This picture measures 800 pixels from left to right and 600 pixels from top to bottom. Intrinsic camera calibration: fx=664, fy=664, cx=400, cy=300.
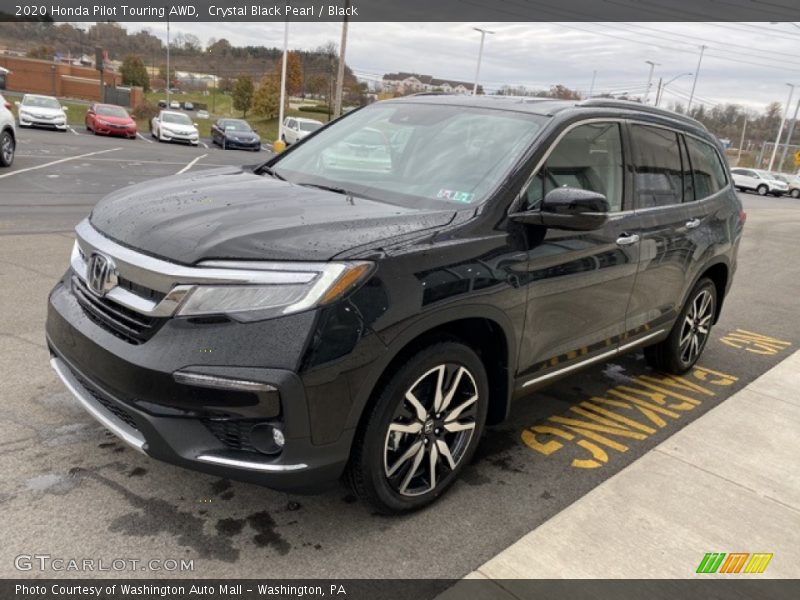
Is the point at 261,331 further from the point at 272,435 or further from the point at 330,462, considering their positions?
the point at 330,462

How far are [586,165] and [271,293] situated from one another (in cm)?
208

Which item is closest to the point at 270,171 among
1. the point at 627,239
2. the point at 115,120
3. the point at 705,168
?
the point at 627,239

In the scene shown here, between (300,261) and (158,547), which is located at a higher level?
(300,261)

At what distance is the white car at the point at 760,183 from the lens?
43219 mm

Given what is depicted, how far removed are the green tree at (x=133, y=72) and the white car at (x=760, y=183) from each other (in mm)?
67586

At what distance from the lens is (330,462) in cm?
249

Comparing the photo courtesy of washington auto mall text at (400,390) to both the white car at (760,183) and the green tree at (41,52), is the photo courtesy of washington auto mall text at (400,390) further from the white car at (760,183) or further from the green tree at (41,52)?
the green tree at (41,52)

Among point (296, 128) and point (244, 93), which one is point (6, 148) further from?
point (244, 93)

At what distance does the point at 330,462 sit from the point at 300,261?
0.76 metres

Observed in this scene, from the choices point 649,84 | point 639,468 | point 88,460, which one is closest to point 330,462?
point 88,460

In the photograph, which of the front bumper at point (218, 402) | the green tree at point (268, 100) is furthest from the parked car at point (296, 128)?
the front bumper at point (218, 402)

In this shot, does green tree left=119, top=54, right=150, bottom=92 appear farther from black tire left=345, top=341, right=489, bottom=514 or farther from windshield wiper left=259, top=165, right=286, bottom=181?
black tire left=345, top=341, right=489, bottom=514

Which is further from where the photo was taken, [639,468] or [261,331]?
[639,468]

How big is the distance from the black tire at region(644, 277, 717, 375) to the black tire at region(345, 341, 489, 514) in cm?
236
